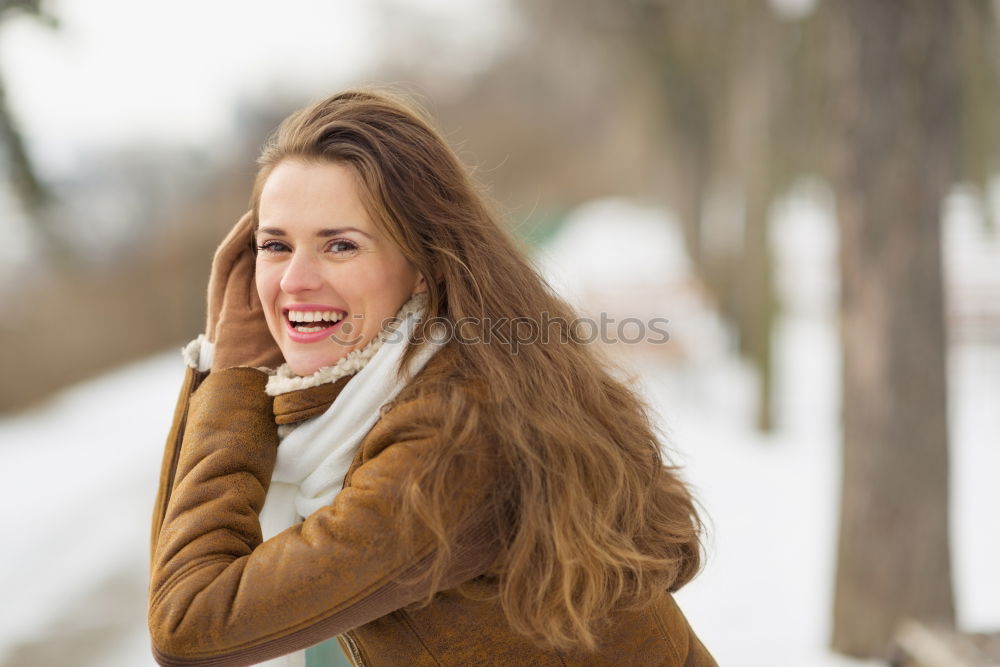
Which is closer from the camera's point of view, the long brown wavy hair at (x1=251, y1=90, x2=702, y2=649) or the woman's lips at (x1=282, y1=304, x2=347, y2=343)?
the long brown wavy hair at (x1=251, y1=90, x2=702, y2=649)

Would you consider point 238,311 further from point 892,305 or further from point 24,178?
point 892,305

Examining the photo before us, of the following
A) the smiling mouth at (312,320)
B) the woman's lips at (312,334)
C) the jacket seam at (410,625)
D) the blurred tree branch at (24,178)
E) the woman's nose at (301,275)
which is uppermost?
the blurred tree branch at (24,178)

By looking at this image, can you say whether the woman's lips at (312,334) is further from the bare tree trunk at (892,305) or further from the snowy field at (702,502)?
the bare tree trunk at (892,305)

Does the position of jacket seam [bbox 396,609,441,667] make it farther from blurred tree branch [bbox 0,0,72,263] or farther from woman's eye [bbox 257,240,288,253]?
blurred tree branch [bbox 0,0,72,263]

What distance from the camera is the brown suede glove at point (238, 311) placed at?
166cm

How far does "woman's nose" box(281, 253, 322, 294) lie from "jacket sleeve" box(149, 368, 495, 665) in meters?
0.31

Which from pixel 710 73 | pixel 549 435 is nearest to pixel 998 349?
pixel 710 73

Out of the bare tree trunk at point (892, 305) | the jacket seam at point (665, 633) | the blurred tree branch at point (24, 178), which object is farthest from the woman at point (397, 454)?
the bare tree trunk at point (892, 305)

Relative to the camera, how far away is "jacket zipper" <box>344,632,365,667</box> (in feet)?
5.18

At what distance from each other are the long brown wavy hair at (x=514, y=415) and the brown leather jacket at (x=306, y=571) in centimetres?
5

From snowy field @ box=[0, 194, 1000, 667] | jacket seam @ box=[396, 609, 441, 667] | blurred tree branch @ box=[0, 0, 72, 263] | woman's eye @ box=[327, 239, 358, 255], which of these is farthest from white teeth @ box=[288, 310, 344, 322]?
blurred tree branch @ box=[0, 0, 72, 263]

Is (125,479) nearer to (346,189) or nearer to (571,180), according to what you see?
(346,189)

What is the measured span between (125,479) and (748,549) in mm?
5072

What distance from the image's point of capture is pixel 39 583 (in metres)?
5.34
